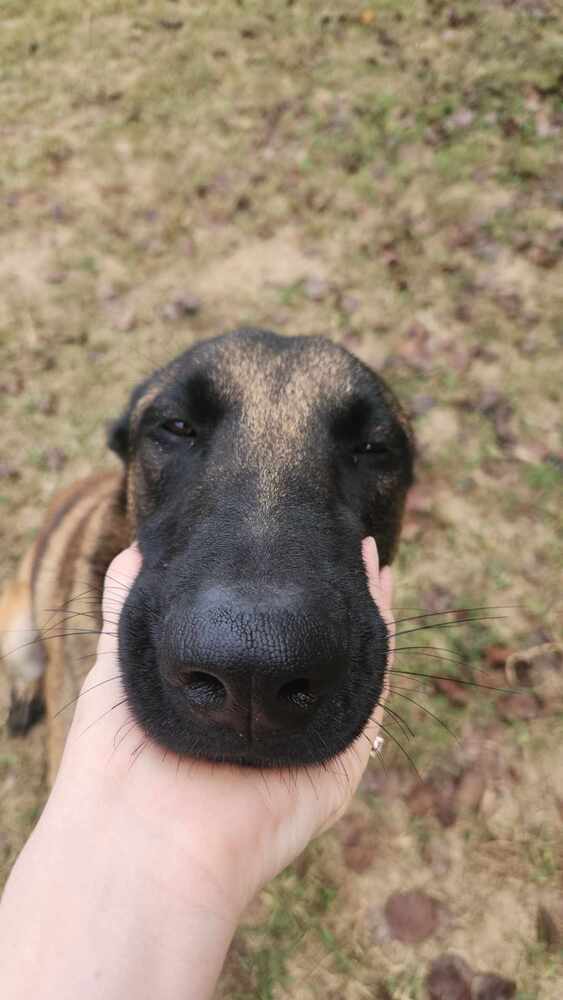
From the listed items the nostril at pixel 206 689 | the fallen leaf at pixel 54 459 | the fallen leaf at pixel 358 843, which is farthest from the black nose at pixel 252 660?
the fallen leaf at pixel 54 459

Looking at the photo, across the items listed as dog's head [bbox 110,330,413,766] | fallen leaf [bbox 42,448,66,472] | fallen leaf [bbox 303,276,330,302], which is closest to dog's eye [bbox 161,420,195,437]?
dog's head [bbox 110,330,413,766]

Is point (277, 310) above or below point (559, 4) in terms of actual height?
below

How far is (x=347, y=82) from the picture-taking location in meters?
7.39

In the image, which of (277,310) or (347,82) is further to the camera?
(347,82)

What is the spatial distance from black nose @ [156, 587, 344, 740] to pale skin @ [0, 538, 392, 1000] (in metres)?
0.42

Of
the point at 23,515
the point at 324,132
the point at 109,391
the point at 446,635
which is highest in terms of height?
the point at 324,132

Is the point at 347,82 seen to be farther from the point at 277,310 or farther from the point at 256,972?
the point at 256,972

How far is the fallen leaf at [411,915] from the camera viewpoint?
146 inches

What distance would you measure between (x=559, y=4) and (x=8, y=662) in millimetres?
9055

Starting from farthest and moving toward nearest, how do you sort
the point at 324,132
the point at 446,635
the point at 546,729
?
the point at 324,132 → the point at 446,635 → the point at 546,729

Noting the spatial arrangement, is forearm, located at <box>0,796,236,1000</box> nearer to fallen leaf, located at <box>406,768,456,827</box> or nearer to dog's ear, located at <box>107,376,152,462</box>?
dog's ear, located at <box>107,376,152,462</box>

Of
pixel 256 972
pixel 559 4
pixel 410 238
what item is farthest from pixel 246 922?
pixel 559 4

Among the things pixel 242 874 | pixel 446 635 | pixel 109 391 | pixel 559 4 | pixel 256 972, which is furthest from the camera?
pixel 559 4

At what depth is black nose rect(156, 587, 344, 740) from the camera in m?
1.74
